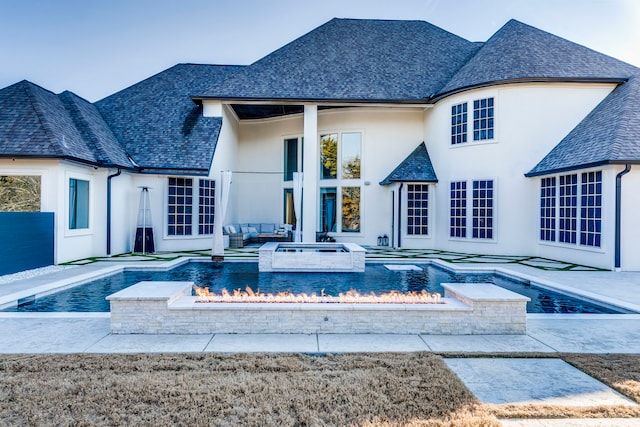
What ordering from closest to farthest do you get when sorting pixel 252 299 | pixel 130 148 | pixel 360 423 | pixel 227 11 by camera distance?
1. pixel 360 423
2. pixel 252 299
3. pixel 130 148
4. pixel 227 11

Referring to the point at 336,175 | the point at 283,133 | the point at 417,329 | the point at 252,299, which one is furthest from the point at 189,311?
the point at 283,133

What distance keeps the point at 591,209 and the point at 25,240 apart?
55.0ft

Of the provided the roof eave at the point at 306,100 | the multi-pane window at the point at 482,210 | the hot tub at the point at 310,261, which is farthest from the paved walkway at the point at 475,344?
the roof eave at the point at 306,100

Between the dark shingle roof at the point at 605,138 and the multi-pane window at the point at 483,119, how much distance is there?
219 cm

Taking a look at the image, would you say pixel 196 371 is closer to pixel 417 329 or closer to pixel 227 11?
pixel 417 329

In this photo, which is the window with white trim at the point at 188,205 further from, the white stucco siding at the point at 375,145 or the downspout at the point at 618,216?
the downspout at the point at 618,216

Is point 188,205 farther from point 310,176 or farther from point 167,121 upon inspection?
point 310,176

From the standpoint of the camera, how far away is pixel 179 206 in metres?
16.1

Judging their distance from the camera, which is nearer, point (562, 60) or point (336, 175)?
point (562, 60)

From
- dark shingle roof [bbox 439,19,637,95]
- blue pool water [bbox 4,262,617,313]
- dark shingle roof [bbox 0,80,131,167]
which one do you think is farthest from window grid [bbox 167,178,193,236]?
dark shingle roof [bbox 439,19,637,95]

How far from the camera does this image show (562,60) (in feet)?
49.4

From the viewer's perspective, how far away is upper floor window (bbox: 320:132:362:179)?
18.7 meters

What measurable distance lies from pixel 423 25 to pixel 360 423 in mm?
21781

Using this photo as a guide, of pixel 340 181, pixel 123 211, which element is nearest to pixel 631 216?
pixel 340 181
